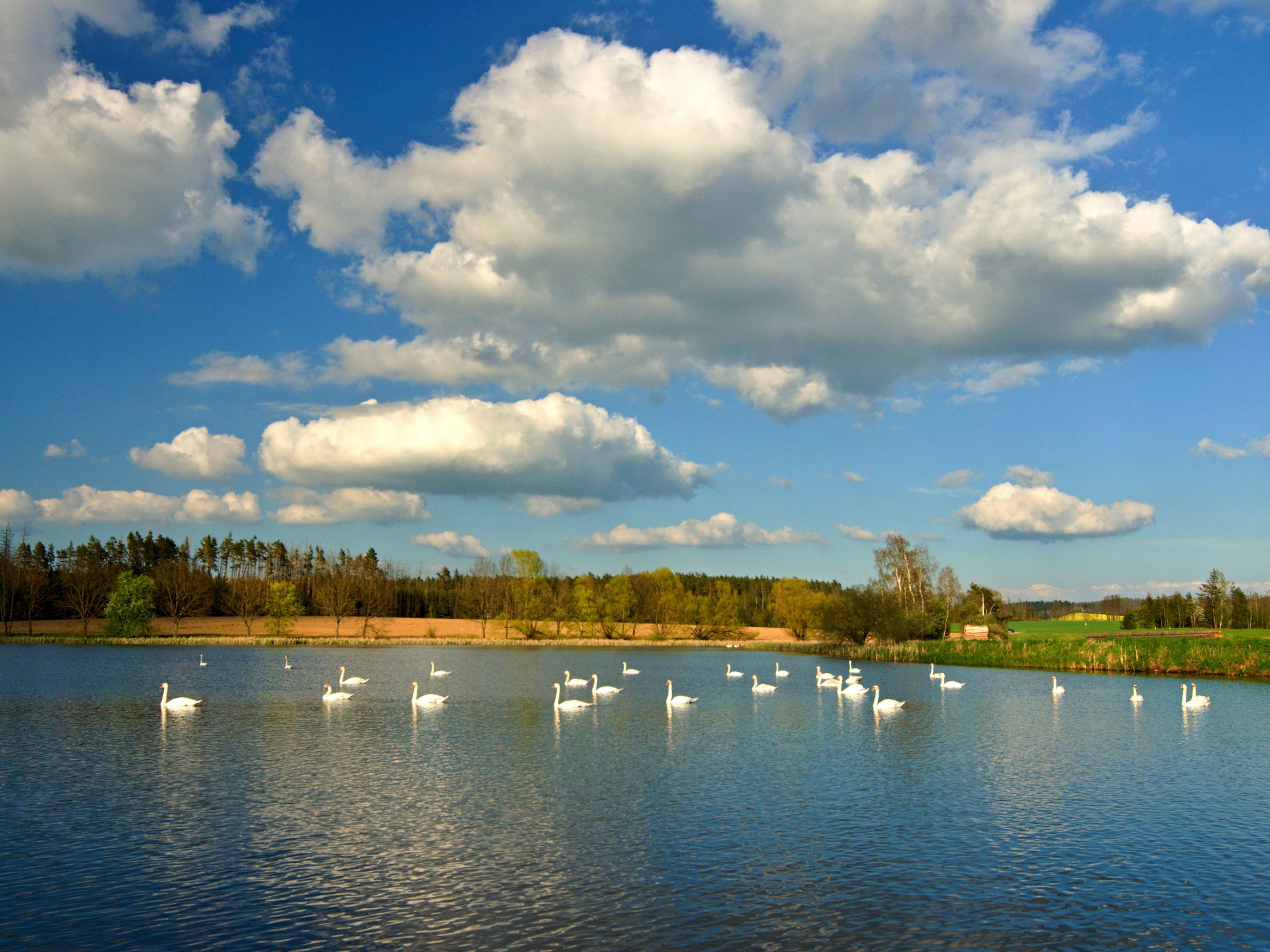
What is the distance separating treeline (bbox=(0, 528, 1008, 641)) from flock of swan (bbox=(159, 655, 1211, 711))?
118 ft

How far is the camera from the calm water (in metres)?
13.0

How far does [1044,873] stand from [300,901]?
13247 millimetres

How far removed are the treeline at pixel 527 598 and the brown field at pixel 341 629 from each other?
56.0 inches

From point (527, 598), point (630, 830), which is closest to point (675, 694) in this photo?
point (630, 830)

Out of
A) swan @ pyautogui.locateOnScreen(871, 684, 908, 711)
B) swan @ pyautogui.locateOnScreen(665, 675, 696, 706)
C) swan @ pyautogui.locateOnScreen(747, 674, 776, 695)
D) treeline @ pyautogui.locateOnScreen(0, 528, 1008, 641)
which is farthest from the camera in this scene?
treeline @ pyautogui.locateOnScreen(0, 528, 1008, 641)

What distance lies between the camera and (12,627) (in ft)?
395

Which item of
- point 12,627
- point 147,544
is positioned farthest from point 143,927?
point 147,544

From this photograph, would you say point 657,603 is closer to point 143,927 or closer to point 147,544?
point 147,544

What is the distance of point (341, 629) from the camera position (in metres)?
141

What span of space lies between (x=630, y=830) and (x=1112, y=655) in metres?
54.8

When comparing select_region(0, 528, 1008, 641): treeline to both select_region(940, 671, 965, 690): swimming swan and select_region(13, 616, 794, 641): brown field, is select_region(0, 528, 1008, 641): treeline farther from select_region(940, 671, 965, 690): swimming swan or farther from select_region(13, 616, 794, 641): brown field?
select_region(940, 671, 965, 690): swimming swan

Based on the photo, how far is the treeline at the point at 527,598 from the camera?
101 meters

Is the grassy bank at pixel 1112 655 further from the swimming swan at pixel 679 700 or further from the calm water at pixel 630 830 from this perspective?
the swimming swan at pixel 679 700

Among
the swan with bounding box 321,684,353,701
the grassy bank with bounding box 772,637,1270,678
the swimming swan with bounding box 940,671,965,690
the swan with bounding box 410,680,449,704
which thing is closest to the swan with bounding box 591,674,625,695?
the swan with bounding box 410,680,449,704
